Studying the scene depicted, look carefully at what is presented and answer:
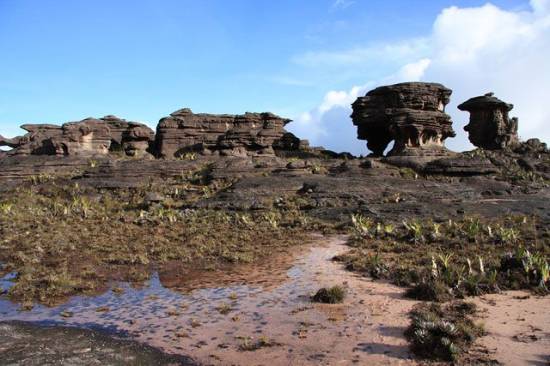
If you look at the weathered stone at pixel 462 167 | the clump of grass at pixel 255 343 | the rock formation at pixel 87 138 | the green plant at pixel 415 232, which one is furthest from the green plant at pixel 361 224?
the rock formation at pixel 87 138

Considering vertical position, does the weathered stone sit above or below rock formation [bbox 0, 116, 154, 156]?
below

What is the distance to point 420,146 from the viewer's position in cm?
4425

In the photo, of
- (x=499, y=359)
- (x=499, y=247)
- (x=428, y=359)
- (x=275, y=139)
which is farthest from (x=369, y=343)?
(x=275, y=139)

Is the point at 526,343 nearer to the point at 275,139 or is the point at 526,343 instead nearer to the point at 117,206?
the point at 117,206

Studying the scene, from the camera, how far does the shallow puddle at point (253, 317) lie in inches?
343

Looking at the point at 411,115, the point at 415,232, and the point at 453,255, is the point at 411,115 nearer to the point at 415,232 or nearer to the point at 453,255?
the point at 415,232

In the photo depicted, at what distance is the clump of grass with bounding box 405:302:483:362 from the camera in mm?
8281

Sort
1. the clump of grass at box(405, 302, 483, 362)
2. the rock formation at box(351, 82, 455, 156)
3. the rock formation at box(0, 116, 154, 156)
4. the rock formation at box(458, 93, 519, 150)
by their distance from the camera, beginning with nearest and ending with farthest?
the clump of grass at box(405, 302, 483, 362), the rock formation at box(351, 82, 455, 156), the rock formation at box(0, 116, 154, 156), the rock formation at box(458, 93, 519, 150)

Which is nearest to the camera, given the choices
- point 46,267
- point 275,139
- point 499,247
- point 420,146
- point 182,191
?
point 46,267

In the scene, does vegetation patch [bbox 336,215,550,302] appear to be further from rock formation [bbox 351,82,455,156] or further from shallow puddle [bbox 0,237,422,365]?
rock formation [bbox 351,82,455,156]

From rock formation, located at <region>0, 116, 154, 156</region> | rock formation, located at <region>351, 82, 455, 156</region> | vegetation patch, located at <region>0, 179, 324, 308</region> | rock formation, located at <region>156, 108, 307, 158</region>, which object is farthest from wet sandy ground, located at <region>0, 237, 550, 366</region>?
rock formation, located at <region>0, 116, 154, 156</region>

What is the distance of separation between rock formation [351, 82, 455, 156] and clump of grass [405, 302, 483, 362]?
1338 inches

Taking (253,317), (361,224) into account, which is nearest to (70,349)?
(253,317)

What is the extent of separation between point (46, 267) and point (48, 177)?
86.4 ft
